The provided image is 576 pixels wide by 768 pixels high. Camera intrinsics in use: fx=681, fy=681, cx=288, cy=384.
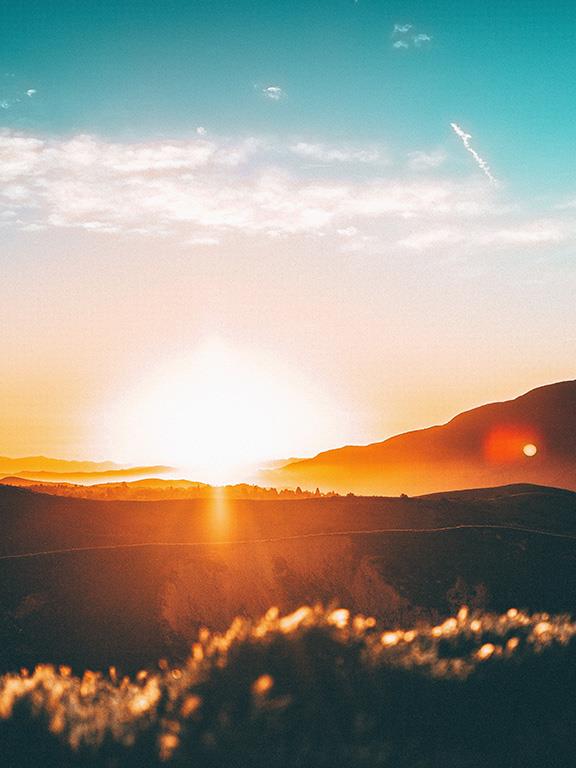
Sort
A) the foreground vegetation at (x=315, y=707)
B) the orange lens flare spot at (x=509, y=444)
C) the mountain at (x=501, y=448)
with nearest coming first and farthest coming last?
the foreground vegetation at (x=315, y=707) → the mountain at (x=501, y=448) → the orange lens flare spot at (x=509, y=444)

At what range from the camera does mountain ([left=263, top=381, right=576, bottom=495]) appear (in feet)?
537

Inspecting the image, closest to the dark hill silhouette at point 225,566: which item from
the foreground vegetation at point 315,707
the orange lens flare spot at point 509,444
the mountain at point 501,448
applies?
the foreground vegetation at point 315,707

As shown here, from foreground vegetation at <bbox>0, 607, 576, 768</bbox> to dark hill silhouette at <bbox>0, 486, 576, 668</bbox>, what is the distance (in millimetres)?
14723

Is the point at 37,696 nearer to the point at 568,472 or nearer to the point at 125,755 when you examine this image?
the point at 125,755

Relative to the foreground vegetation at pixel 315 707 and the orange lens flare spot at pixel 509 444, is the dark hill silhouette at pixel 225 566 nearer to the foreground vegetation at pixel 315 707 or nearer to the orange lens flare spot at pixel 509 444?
the foreground vegetation at pixel 315 707

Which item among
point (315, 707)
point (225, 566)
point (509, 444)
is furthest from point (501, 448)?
point (315, 707)

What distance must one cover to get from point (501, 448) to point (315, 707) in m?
175

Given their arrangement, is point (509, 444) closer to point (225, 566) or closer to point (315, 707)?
point (225, 566)

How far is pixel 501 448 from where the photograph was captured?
579 feet

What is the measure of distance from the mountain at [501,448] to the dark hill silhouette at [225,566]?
125 m

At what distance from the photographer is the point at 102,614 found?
89.4ft

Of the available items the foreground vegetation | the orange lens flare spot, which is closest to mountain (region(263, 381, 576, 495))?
the orange lens flare spot

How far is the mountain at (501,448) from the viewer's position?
16375 cm

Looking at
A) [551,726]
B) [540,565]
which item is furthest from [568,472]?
[551,726]
